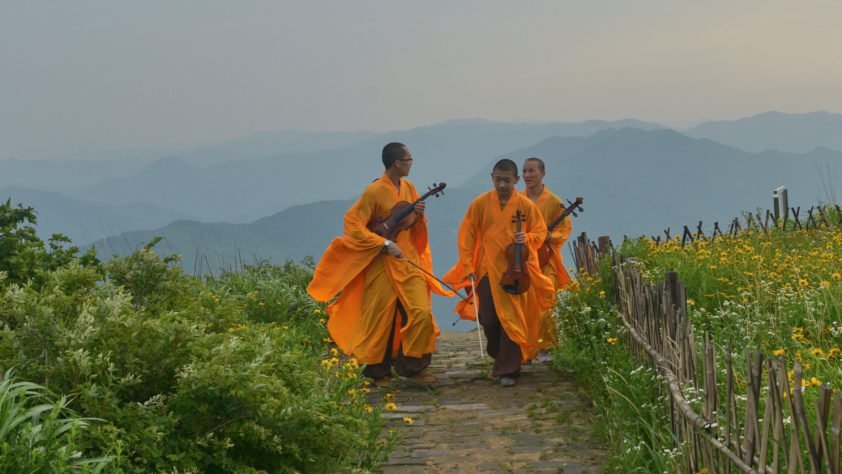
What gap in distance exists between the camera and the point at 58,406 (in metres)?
3.91

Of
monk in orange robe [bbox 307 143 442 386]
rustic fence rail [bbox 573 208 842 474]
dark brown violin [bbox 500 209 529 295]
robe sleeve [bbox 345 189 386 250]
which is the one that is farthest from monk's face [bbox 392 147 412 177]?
rustic fence rail [bbox 573 208 842 474]

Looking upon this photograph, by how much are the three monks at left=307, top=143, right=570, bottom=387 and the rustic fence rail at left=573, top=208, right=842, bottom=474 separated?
1405mm

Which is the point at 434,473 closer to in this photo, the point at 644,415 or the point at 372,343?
the point at 644,415

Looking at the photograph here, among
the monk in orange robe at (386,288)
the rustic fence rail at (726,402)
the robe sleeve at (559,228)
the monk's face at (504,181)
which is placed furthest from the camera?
the robe sleeve at (559,228)

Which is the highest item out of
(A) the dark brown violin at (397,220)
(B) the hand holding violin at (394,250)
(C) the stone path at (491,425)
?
(A) the dark brown violin at (397,220)

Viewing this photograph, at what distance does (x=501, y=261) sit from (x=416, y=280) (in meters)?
0.85

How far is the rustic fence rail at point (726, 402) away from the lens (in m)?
3.49

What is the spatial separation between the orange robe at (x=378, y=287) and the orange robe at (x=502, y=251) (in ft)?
1.50

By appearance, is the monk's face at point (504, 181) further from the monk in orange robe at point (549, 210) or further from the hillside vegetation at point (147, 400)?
the hillside vegetation at point (147, 400)

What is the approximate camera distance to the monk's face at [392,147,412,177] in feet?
29.2

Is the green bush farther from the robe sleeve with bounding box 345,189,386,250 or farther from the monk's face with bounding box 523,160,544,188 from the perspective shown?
the monk's face with bounding box 523,160,544,188

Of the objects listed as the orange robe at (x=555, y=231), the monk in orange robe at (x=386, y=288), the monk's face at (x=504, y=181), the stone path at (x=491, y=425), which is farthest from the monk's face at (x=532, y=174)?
the stone path at (x=491, y=425)

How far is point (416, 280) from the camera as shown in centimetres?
897

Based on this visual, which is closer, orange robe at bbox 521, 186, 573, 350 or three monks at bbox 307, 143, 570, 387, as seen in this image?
three monks at bbox 307, 143, 570, 387
